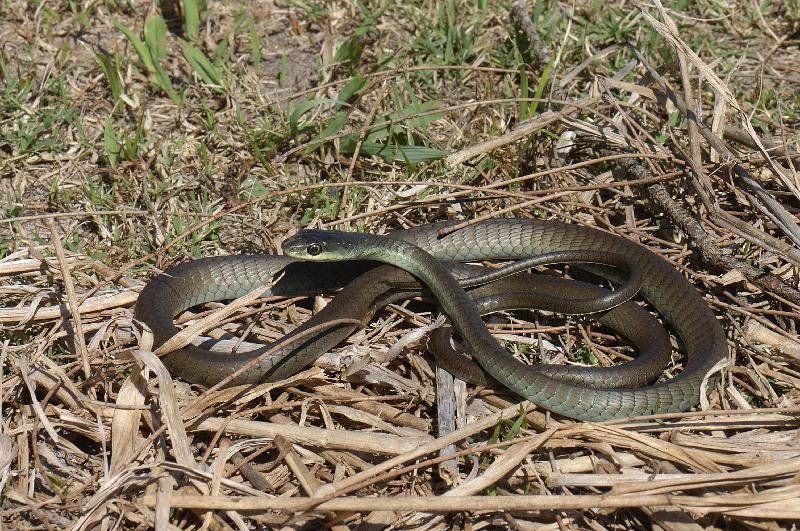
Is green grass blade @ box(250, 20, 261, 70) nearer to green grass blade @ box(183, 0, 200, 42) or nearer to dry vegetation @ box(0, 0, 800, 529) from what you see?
dry vegetation @ box(0, 0, 800, 529)

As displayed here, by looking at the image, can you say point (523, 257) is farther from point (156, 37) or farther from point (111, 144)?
point (156, 37)

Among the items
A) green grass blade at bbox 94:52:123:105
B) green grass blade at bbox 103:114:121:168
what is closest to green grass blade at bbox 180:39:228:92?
green grass blade at bbox 94:52:123:105

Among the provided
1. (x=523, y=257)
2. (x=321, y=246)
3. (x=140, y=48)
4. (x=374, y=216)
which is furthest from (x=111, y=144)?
(x=523, y=257)

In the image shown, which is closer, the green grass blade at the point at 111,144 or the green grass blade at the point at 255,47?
the green grass blade at the point at 111,144

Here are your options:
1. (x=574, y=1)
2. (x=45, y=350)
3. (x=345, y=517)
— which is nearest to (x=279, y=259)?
(x=45, y=350)

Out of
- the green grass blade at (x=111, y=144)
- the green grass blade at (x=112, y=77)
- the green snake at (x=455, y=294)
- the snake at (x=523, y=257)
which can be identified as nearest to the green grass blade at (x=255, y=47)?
the green grass blade at (x=112, y=77)

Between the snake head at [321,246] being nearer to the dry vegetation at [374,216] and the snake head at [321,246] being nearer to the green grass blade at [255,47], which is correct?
the dry vegetation at [374,216]

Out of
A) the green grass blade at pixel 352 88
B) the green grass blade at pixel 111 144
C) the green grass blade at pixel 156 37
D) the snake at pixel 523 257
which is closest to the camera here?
the snake at pixel 523 257

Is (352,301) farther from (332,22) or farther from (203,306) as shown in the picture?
(332,22)
